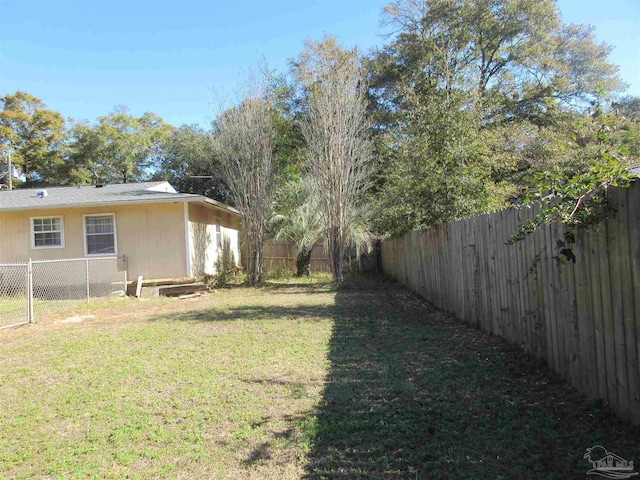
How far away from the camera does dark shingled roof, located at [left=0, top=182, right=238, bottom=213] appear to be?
40.2ft

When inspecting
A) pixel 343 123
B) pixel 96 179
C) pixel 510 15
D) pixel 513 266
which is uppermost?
pixel 510 15

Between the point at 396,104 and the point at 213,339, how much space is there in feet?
55.6

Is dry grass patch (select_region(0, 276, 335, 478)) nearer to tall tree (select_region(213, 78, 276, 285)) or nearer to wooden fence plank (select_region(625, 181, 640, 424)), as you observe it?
Result: wooden fence plank (select_region(625, 181, 640, 424))

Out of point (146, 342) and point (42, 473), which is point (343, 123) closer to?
point (146, 342)

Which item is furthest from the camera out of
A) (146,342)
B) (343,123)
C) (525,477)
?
(343,123)

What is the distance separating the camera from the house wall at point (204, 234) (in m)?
13.3

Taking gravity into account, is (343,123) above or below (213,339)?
above

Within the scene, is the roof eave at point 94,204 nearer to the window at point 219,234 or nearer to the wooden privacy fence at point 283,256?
the window at point 219,234

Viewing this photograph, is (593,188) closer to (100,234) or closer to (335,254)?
(335,254)

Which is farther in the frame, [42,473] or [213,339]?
[213,339]

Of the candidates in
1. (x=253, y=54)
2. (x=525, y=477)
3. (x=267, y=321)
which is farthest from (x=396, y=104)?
(x=525, y=477)

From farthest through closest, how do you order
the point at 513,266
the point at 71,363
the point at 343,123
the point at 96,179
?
the point at 96,179
the point at 343,123
the point at 71,363
the point at 513,266

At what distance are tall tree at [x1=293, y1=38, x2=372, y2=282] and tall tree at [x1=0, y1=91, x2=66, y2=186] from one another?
25026mm

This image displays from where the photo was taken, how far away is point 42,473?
103 inches
